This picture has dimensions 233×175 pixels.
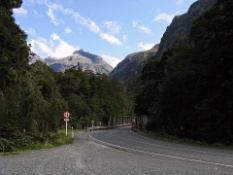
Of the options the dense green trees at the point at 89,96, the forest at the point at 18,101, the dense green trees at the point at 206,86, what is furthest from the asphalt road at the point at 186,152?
the dense green trees at the point at 89,96

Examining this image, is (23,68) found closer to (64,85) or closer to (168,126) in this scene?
(168,126)

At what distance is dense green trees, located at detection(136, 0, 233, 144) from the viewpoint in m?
23.7

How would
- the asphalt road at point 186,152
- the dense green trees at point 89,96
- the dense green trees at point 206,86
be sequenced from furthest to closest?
the dense green trees at point 89,96 < the dense green trees at point 206,86 < the asphalt road at point 186,152

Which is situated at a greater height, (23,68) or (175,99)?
(23,68)

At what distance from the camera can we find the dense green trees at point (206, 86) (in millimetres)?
23688

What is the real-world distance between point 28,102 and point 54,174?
45.3ft

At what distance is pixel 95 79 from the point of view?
8562 cm

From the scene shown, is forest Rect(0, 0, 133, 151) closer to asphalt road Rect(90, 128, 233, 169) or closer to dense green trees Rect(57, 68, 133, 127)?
asphalt road Rect(90, 128, 233, 169)

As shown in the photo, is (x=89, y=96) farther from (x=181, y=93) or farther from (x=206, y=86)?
(x=206, y=86)

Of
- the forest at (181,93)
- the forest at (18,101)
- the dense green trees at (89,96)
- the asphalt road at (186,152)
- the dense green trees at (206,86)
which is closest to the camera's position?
the asphalt road at (186,152)

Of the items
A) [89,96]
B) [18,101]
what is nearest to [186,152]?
[18,101]

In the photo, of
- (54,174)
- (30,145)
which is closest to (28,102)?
(30,145)

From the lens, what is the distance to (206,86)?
26688 mm

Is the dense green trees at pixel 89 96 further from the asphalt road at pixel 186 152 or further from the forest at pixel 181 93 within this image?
the asphalt road at pixel 186 152
